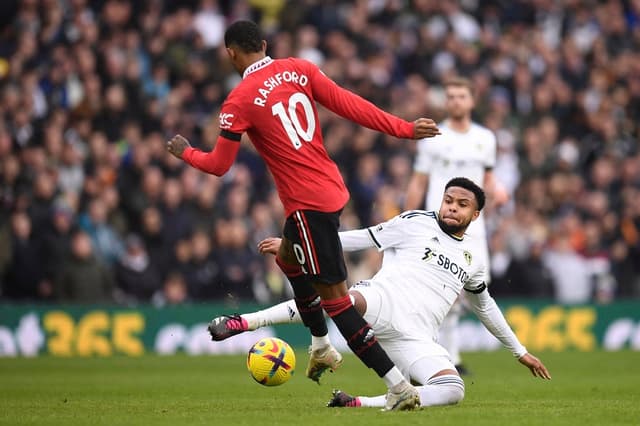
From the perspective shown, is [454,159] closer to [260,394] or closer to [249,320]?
[260,394]

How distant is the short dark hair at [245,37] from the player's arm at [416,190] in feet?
13.5

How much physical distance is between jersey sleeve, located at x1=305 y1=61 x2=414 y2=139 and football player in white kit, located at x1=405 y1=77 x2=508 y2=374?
399 cm

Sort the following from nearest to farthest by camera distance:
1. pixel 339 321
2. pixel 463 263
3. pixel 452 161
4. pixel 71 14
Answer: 1. pixel 339 321
2. pixel 463 263
3. pixel 452 161
4. pixel 71 14

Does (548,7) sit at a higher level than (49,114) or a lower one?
higher

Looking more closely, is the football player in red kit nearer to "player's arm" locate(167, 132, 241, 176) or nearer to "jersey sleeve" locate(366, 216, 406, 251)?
"player's arm" locate(167, 132, 241, 176)

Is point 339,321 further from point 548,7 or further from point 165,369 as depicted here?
point 548,7

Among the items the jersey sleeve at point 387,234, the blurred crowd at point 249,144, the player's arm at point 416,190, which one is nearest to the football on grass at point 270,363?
the jersey sleeve at point 387,234

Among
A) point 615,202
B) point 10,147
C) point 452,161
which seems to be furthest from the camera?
point 615,202

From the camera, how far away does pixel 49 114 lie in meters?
19.0

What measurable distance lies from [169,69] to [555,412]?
13.1 metres

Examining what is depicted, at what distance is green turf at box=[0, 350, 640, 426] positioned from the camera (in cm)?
868

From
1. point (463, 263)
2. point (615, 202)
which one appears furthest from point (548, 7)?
point (463, 263)

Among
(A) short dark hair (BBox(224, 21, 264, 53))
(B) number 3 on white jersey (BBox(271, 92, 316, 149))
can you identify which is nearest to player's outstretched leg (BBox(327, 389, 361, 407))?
(B) number 3 on white jersey (BBox(271, 92, 316, 149))

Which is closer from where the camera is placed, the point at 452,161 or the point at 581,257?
the point at 452,161
